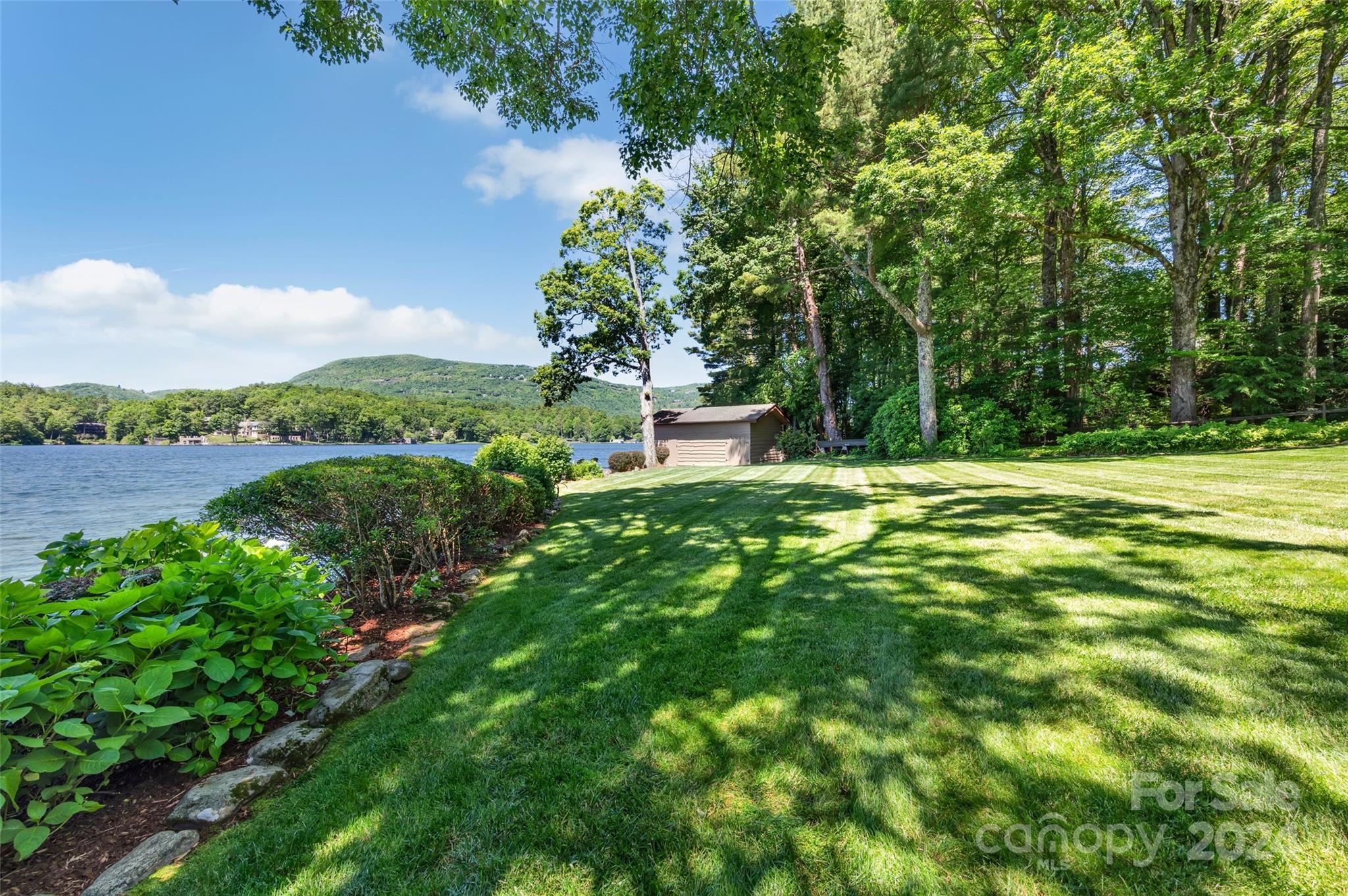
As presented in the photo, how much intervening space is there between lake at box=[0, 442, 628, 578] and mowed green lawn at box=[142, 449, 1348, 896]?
467 centimetres

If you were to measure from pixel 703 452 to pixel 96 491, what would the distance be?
21670 mm

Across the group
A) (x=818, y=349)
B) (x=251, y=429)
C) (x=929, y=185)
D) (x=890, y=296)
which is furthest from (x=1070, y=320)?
(x=251, y=429)

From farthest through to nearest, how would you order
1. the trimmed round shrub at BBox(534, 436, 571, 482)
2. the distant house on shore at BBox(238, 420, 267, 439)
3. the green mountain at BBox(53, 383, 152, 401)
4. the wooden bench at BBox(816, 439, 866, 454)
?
the green mountain at BBox(53, 383, 152, 401) → the distant house on shore at BBox(238, 420, 267, 439) → the wooden bench at BBox(816, 439, 866, 454) → the trimmed round shrub at BBox(534, 436, 571, 482)

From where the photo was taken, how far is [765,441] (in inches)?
902

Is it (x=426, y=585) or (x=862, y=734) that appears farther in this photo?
(x=426, y=585)

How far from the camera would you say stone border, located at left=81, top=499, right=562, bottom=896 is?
1.65 metres

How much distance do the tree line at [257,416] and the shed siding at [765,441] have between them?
18638 millimetres

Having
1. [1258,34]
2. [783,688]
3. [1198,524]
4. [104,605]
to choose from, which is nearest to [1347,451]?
[1198,524]

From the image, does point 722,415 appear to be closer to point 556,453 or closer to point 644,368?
point 644,368

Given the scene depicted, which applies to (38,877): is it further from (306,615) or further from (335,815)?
(306,615)

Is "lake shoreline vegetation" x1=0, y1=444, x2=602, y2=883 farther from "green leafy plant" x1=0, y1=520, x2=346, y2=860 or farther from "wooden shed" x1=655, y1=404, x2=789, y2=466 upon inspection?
"wooden shed" x1=655, y1=404, x2=789, y2=466

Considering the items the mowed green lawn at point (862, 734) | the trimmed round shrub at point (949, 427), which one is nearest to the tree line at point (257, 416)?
the trimmed round shrub at point (949, 427)

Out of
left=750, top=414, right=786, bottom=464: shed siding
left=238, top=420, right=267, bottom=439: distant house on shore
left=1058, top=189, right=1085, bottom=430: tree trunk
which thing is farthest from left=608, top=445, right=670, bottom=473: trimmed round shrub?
left=238, top=420, right=267, bottom=439: distant house on shore

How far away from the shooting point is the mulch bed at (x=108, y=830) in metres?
1.58
